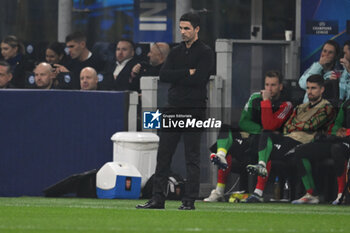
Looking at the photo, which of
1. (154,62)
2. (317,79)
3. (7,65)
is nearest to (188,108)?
(317,79)

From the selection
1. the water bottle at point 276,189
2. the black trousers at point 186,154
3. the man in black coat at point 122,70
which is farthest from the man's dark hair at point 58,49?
the black trousers at point 186,154

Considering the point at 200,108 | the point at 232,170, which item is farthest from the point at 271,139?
the point at 200,108

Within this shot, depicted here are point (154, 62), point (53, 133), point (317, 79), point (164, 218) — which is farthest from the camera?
point (154, 62)

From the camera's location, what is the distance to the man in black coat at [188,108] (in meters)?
12.2

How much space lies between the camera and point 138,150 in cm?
1545

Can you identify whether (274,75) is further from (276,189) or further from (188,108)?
(188,108)

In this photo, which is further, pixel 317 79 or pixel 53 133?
pixel 53 133

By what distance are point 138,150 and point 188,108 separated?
3261mm

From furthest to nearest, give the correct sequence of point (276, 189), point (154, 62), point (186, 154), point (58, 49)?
point (58, 49), point (154, 62), point (276, 189), point (186, 154)

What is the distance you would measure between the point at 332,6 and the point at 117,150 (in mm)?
3748

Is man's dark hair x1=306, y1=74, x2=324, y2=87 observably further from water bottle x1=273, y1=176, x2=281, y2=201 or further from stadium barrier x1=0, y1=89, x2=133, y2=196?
stadium barrier x1=0, y1=89, x2=133, y2=196

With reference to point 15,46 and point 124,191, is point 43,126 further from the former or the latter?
point 15,46

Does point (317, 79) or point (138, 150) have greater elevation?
point (317, 79)

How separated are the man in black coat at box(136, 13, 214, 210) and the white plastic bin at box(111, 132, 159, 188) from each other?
2981 mm
